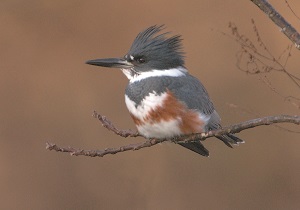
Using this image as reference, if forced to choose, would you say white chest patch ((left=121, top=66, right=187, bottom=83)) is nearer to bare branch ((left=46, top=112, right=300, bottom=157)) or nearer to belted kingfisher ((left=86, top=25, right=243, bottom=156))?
belted kingfisher ((left=86, top=25, right=243, bottom=156))

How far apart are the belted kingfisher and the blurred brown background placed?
1549 millimetres

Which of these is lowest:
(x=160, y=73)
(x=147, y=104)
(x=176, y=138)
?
(x=176, y=138)

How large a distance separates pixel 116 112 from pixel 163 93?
2.27 meters

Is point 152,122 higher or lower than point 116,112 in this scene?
lower

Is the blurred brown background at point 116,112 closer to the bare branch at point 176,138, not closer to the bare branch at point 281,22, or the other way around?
the bare branch at point 176,138

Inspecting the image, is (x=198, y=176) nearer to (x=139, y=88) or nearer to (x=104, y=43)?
(x=104, y=43)

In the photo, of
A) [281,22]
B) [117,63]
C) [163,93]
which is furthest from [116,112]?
[281,22]

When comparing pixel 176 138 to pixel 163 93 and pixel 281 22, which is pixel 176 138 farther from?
pixel 281 22

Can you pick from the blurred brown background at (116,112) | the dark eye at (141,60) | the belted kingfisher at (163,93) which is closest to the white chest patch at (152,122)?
the belted kingfisher at (163,93)

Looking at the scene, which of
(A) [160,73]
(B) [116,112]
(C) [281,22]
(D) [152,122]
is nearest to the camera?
(C) [281,22]

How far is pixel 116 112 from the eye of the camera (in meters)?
5.56

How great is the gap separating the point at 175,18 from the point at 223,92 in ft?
2.64

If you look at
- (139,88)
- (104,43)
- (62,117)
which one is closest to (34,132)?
(62,117)

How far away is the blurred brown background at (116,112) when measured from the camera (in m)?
5.27
